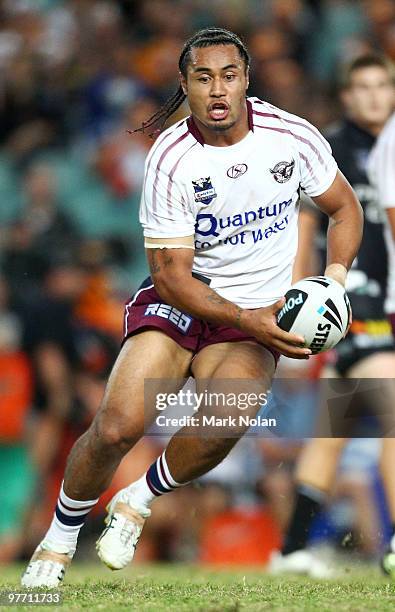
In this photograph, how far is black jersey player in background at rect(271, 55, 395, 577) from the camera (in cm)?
734

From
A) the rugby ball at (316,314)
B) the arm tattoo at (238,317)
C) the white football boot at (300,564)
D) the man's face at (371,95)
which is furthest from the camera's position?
the man's face at (371,95)

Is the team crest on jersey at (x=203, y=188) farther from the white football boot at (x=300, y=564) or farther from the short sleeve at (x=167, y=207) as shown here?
the white football boot at (x=300, y=564)

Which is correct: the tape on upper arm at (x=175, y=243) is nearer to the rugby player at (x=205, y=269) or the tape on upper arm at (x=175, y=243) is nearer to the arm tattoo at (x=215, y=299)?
the rugby player at (x=205, y=269)

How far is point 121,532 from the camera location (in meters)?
5.96

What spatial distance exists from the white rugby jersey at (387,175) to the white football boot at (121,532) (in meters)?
2.10

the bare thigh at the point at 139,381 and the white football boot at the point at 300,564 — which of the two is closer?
the bare thigh at the point at 139,381

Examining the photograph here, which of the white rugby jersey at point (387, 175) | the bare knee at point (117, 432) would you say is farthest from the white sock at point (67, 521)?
the white rugby jersey at point (387, 175)

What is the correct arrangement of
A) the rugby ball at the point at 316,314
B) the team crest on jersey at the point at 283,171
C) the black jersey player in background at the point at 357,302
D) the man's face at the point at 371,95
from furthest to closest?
the man's face at the point at 371,95, the black jersey player in background at the point at 357,302, the team crest on jersey at the point at 283,171, the rugby ball at the point at 316,314

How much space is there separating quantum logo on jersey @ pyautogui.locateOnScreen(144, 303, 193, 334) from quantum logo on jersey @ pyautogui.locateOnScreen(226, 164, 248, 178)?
2.33 feet

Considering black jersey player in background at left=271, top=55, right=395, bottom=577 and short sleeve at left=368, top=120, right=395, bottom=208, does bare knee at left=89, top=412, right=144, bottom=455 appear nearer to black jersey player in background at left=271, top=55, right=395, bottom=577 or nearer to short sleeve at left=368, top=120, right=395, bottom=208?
black jersey player in background at left=271, top=55, right=395, bottom=577

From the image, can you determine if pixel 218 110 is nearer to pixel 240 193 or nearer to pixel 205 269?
pixel 240 193

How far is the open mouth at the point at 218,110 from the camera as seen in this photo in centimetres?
567

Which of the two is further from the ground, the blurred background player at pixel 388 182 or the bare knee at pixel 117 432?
the blurred background player at pixel 388 182

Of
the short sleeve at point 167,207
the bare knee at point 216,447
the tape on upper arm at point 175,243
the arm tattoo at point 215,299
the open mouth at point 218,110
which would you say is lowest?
the bare knee at point 216,447
